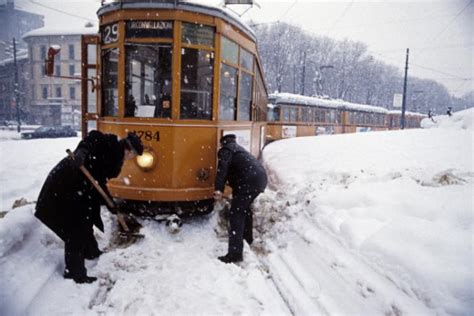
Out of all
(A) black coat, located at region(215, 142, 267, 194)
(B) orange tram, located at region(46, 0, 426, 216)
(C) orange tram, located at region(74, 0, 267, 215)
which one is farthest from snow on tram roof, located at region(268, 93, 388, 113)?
(A) black coat, located at region(215, 142, 267, 194)

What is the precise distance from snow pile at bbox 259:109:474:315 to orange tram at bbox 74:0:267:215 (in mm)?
1740

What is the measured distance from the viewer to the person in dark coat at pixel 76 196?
3498 mm

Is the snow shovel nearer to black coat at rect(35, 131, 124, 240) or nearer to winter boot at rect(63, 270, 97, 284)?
black coat at rect(35, 131, 124, 240)

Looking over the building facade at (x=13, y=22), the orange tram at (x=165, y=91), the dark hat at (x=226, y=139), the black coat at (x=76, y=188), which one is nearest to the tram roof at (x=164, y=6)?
the orange tram at (x=165, y=91)

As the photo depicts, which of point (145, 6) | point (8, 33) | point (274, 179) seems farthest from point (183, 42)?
point (8, 33)

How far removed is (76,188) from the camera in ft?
11.8

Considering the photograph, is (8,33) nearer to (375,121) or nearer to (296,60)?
(296,60)

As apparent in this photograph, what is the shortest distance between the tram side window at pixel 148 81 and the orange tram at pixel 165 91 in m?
0.01

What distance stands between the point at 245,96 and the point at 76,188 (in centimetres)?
374

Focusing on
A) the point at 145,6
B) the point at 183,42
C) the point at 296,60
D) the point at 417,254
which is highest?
the point at 296,60

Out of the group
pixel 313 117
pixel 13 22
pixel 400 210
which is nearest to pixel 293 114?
pixel 313 117

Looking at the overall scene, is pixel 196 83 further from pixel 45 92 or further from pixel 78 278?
pixel 45 92

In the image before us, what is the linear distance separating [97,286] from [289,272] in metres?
2.09

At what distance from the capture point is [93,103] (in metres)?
6.12
